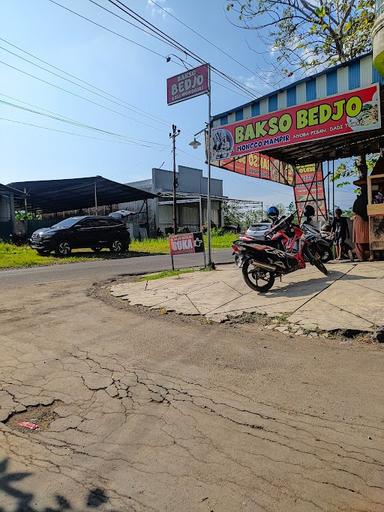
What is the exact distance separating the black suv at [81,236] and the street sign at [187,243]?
9607mm

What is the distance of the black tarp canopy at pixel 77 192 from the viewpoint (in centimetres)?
3164

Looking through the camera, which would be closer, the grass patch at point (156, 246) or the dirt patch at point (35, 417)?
the dirt patch at point (35, 417)

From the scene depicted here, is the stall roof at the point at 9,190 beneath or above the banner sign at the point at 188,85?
beneath

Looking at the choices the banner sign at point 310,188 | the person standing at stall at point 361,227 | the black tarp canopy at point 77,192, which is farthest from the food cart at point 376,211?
the black tarp canopy at point 77,192

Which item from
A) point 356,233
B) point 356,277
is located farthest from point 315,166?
point 356,277

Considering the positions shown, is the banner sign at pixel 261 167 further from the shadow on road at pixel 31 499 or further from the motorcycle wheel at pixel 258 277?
the shadow on road at pixel 31 499

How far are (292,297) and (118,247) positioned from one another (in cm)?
1599

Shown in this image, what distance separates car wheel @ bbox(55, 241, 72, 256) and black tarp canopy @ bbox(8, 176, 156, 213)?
39.9ft

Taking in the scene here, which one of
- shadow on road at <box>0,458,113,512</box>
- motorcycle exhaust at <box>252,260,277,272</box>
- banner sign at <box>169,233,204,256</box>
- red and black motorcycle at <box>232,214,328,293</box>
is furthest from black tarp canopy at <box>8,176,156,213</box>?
shadow on road at <box>0,458,113,512</box>

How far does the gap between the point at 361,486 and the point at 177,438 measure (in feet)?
3.97

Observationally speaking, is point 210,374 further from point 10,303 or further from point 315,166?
point 315,166

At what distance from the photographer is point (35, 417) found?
11.2 feet

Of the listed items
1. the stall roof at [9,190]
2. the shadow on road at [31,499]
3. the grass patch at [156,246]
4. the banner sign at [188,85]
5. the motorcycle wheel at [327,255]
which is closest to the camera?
the shadow on road at [31,499]

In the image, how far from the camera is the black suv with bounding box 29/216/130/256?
19203 mm
